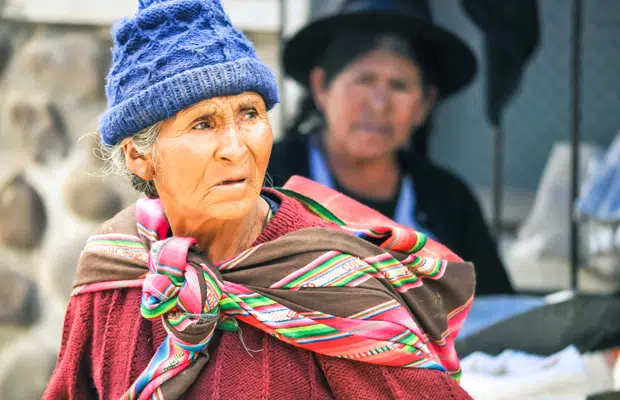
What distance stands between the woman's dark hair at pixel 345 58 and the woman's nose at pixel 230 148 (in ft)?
7.30

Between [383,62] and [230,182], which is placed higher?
[230,182]

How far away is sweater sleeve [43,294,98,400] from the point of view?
1902 millimetres

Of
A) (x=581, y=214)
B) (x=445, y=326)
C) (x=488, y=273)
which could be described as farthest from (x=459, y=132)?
(x=445, y=326)

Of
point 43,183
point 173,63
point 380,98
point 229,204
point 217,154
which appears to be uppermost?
point 173,63

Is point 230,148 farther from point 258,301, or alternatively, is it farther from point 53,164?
point 53,164

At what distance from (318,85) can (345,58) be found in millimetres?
272

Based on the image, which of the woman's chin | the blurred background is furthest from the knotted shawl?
the blurred background

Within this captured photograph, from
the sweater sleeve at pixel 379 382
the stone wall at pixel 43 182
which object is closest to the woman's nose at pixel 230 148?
the sweater sleeve at pixel 379 382

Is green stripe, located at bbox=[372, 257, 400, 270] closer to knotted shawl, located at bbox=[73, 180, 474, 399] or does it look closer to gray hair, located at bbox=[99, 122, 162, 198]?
knotted shawl, located at bbox=[73, 180, 474, 399]

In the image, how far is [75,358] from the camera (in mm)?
1905

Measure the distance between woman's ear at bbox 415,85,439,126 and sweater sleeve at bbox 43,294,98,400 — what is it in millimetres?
2290

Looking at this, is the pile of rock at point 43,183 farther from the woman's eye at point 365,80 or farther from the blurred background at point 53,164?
the woman's eye at point 365,80

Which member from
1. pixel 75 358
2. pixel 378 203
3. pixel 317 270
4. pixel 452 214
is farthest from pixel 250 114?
pixel 452 214

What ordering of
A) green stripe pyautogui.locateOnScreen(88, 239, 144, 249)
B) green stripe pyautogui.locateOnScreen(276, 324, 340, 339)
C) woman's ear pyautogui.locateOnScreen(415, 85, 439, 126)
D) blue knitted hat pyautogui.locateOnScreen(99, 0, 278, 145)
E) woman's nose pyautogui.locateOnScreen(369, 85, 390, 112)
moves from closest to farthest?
blue knitted hat pyautogui.locateOnScreen(99, 0, 278, 145), green stripe pyautogui.locateOnScreen(276, 324, 340, 339), green stripe pyautogui.locateOnScreen(88, 239, 144, 249), woman's nose pyautogui.locateOnScreen(369, 85, 390, 112), woman's ear pyautogui.locateOnScreen(415, 85, 439, 126)
